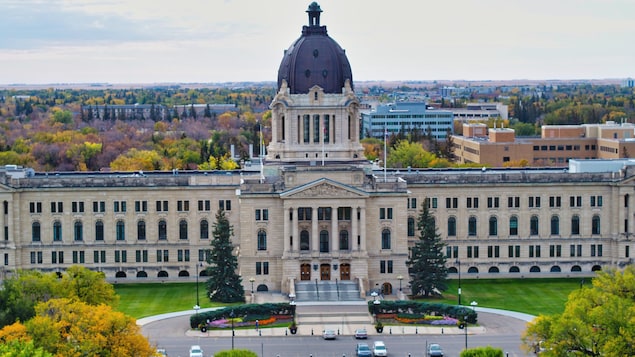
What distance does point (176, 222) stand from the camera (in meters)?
146

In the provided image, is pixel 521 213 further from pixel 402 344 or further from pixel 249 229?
pixel 402 344

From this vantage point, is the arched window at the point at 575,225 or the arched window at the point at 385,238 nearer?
the arched window at the point at 385,238

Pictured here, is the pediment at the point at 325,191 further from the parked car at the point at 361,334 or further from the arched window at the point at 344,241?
the parked car at the point at 361,334

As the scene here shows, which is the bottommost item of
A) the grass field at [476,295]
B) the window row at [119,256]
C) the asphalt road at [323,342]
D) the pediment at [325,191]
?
the asphalt road at [323,342]

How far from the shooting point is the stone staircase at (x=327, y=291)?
130250 mm

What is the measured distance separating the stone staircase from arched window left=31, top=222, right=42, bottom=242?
29941 millimetres

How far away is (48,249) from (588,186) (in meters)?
57.7

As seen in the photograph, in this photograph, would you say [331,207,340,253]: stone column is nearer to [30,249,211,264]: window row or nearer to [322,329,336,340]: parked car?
[30,249,211,264]: window row

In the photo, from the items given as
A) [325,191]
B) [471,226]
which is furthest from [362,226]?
[471,226]

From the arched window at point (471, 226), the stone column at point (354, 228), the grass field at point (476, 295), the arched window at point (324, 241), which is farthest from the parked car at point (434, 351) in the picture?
the arched window at point (471, 226)

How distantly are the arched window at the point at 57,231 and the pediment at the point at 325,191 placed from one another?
2629 centimetres

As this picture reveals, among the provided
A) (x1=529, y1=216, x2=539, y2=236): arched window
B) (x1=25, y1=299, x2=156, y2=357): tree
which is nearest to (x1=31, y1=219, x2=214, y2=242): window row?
(x1=529, y1=216, x2=539, y2=236): arched window

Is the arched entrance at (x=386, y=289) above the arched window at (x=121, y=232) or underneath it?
underneath

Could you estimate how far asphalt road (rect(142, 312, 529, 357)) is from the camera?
10875 centimetres
